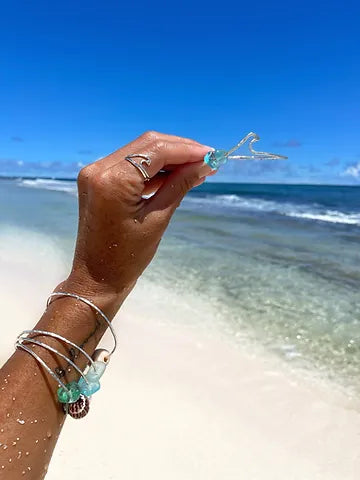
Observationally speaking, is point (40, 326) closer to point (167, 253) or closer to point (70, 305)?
point (70, 305)

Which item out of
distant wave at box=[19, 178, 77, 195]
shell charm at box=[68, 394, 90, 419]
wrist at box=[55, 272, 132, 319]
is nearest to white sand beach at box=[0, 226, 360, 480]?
shell charm at box=[68, 394, 90, 419]

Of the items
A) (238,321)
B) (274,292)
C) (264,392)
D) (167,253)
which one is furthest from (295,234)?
(264,392)

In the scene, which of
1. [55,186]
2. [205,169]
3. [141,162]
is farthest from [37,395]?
[55,186]

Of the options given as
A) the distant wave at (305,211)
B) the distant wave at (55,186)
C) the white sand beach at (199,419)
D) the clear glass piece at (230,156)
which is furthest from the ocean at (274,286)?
the distant wave at (55,186)

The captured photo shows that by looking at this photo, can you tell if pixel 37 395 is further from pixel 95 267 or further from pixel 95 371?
pixel 95 267

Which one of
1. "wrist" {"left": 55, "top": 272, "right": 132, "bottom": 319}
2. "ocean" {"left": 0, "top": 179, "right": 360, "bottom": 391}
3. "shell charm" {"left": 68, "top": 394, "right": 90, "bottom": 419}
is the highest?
"wrist" {"left": 55, "top": 272, "right": 132, "bottom": 319}

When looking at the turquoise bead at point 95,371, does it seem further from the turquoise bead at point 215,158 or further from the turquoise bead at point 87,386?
the turquoise bead at point 215,158

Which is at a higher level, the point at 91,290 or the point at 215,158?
the point at 215,158

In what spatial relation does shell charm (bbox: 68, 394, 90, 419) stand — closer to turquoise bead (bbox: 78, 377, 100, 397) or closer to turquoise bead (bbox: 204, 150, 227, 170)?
turquoise bead (bbox: 78, 377, 100, 397)
